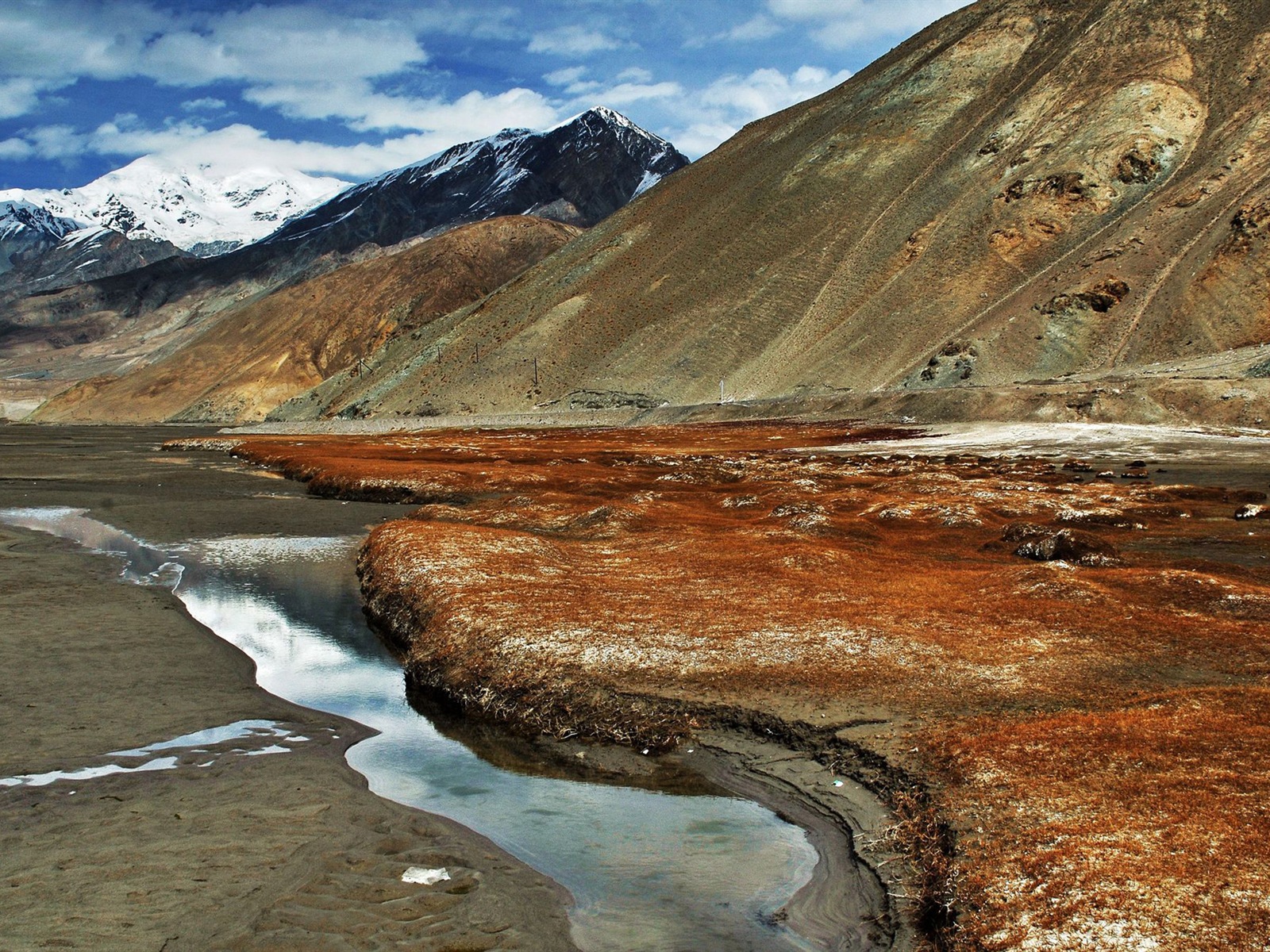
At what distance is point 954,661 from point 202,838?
35.3 ft

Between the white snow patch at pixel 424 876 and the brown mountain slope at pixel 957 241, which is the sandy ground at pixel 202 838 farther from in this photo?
the brown mountain slope at pixel 957 241

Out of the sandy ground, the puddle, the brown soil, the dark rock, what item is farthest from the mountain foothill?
the sandy ground

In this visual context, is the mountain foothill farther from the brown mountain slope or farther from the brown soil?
the brown soil

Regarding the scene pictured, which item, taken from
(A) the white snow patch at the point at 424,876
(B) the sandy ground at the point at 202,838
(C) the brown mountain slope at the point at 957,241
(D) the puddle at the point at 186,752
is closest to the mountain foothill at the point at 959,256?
(C) the brown mountain slope at the point at 957,241

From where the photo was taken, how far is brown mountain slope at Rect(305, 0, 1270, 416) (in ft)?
313

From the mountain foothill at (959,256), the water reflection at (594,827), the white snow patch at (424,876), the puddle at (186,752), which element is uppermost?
the mountain foothill at (959,256)

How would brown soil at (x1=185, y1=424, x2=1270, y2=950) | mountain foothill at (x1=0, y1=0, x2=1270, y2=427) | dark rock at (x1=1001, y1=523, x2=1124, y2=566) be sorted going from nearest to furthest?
brown soil at (x1=185, y1=424, x2=1270, y2=950) → dark rock at (x1=1001, y1=523, x2=1124, y2=566) → mountain foothill at (x1=0, y1=0, x2=1270, y2=427)

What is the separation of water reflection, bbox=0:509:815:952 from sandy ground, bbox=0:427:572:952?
0.43m

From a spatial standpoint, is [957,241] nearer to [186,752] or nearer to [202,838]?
[186,752]

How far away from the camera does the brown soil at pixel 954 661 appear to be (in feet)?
25.6

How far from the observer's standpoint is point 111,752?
12.2 metres

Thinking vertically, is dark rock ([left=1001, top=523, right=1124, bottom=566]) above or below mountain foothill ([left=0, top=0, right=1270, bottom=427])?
below

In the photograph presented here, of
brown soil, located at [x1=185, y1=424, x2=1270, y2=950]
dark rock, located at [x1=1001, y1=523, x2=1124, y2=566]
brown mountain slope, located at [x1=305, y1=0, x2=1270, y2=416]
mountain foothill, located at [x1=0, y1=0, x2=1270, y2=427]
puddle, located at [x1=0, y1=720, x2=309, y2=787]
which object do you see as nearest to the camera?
brown soil, located at [x1=185, y1=424, x2=1270, y2=950]

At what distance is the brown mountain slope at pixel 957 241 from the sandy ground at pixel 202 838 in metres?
71.3
